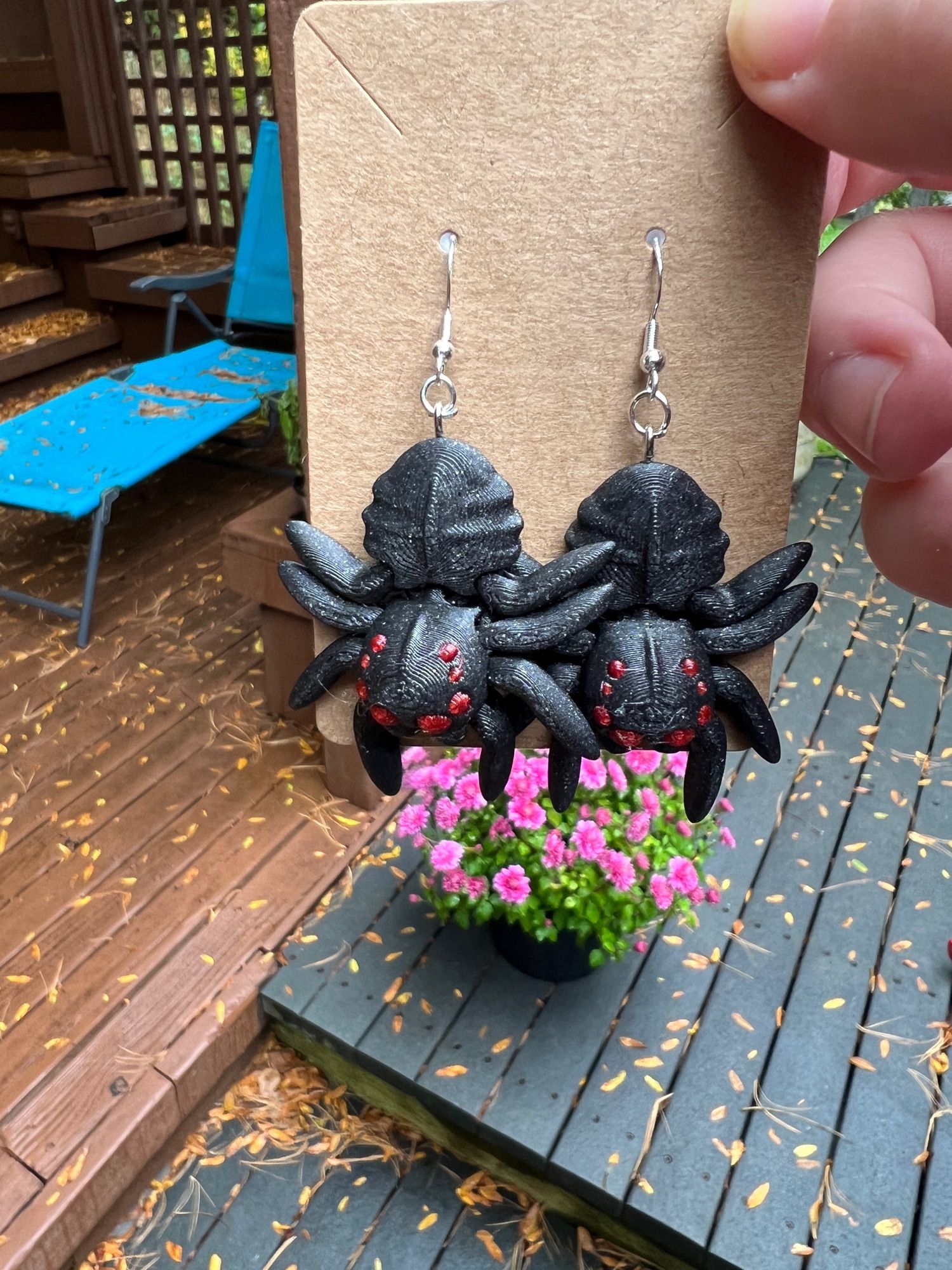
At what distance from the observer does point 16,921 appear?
1872 mm

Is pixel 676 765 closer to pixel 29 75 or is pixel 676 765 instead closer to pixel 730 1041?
pixel 730 1041

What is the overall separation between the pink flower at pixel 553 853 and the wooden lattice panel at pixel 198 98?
3.67 meters

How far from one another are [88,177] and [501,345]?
4.64 metres

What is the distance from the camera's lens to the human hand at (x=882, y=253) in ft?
1.97

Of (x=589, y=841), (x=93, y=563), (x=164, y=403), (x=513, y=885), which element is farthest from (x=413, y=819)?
(x=164, y=403)

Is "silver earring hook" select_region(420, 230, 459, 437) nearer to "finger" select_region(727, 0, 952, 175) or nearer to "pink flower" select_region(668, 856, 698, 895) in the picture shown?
"finger" select_region(727, 0, 952, 175)

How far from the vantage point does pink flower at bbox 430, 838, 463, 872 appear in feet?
5.34

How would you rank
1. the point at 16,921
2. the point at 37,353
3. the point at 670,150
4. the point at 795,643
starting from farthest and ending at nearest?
the point at 37,353
the point at 795,643
the point at 16,921
the point at 670,150

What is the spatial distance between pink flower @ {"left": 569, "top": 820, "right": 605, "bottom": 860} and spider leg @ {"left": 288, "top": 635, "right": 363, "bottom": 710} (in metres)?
0.87

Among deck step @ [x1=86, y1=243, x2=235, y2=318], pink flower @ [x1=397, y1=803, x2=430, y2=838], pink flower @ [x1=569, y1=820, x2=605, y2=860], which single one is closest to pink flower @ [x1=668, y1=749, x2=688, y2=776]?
pink flower @ [x1=569, y1=820, x2=605, y2=860]

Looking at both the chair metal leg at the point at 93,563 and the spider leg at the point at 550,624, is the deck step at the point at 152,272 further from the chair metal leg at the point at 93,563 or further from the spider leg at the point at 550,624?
the spider leg at the point at 550,624

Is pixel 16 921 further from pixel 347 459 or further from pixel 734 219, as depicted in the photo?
pixel 734 219

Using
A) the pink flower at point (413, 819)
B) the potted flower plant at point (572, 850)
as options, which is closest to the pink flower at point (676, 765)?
the potted flower plant at point (572, 850)

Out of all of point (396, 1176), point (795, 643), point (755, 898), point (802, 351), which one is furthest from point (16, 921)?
point (795, 643)
